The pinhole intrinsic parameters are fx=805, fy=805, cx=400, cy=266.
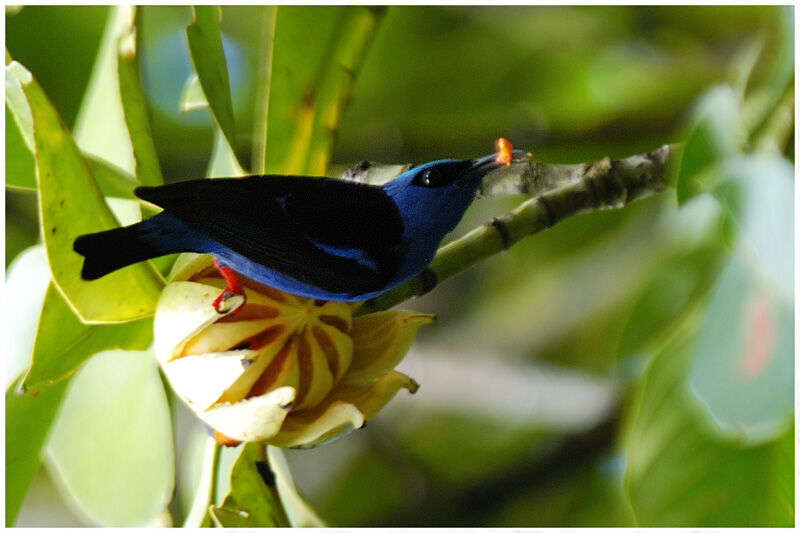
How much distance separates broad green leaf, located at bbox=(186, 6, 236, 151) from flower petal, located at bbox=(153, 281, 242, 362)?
0.15m

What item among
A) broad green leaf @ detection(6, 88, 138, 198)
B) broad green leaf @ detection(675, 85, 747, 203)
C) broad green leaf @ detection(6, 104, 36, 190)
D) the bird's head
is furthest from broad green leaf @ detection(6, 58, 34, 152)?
broad green leaf @ detection(675, 85, 747, 203)

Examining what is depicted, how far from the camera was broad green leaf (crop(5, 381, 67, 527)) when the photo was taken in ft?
2.60

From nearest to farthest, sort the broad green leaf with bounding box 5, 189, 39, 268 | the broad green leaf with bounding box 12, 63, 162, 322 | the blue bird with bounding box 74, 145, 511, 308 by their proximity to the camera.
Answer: the broad green leaf with bounding box 12, 63, 162, 322, the blue bird with bounding box 74, 145, 511, 308, the broad green leaf with bounding box 5, 189, 39, 268

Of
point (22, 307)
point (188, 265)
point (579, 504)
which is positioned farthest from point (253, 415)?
point (579, 504)

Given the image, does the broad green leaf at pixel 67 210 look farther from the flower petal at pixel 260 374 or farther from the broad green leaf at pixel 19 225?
the broad green leaf at pixel 19 225

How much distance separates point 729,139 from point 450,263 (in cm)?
32

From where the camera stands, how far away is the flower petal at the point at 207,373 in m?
0.62

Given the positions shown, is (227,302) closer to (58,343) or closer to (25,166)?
(58,343)

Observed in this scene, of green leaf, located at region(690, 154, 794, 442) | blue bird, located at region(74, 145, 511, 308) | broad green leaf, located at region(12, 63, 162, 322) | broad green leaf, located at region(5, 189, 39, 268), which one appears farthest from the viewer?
broad green leaf, located at region(5, 189, 39, 268)

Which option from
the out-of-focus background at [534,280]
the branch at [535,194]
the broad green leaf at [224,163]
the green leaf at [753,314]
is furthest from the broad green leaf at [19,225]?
the green leaf at [753,314]

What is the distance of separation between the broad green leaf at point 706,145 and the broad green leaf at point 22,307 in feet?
2.15

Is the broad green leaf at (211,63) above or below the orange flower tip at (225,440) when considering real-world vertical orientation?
above

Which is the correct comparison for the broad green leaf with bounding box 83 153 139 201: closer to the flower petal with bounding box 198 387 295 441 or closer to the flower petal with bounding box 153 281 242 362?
the flower petal with bounding box 153 281 242 362

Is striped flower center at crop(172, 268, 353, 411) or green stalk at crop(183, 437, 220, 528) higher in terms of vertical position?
striped flower center at crop(172, 268, 353, 411)
